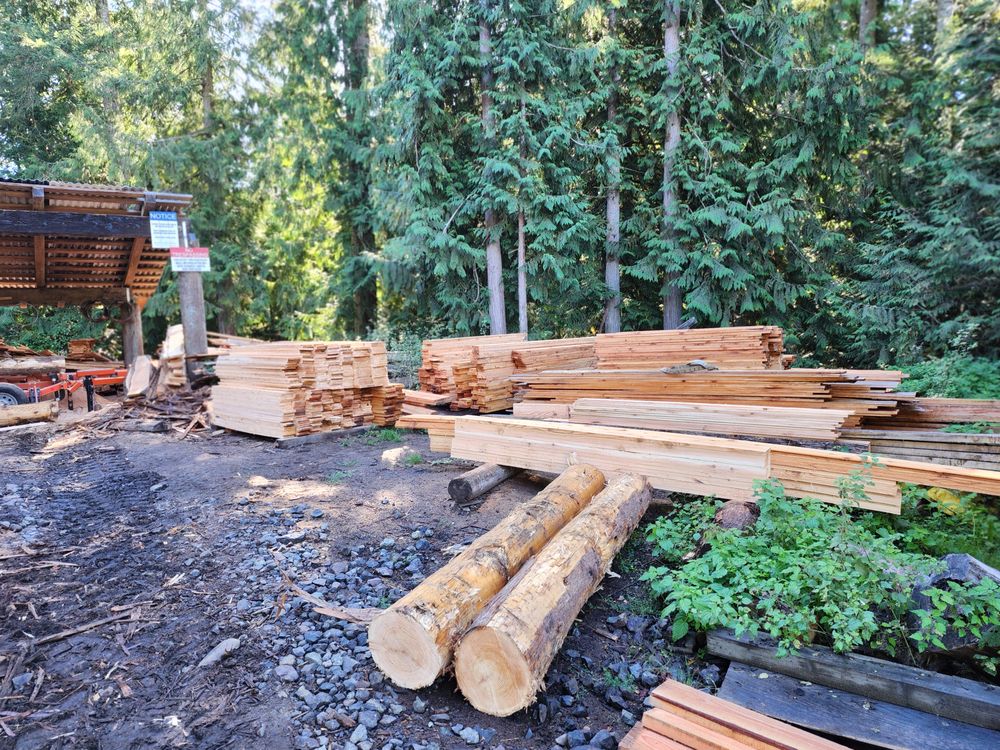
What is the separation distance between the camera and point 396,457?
24.6 ft

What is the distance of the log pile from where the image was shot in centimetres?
875

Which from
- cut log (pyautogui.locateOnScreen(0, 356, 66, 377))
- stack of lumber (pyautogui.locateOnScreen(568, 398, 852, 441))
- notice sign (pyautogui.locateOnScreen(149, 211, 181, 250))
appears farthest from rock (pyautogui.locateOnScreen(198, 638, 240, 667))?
cut log (pyautogui.locateOnScreen(0, 356, 66, 377))

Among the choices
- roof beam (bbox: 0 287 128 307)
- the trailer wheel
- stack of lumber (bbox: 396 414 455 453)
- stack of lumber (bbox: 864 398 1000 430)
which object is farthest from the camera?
roof beam (bbox: 0 287 128 307)

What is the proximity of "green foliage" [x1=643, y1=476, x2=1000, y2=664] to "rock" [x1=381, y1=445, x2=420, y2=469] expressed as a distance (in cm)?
408

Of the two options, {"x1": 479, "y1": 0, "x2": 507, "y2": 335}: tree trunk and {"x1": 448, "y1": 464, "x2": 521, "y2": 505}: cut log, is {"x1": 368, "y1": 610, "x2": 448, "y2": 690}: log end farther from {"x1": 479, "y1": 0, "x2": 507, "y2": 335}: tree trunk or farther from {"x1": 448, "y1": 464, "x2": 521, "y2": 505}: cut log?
{"x1": 479, "y1": 0, "x2": 507, "y2": 335}: tree trunk

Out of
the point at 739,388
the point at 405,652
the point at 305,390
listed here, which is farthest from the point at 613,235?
the point at 405,652

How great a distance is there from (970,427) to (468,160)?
41.0 ft

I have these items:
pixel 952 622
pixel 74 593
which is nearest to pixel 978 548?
pixel 952 622

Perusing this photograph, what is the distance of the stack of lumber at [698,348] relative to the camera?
834 cm

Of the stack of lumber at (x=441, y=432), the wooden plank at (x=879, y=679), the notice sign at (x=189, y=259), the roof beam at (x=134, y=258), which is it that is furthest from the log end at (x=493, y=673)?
the roof beam at (x=134, y=258)

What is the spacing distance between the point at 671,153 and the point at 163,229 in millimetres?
11640

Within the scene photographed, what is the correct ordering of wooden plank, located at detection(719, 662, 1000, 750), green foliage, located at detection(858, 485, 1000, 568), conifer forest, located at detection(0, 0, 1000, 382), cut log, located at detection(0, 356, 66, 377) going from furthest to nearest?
conifer forest, located at detection(0, 0, 1000, 382), cut log, located at detection(0, 356, 66, 377), green foliage, located at detection(858, 485, 1000, 568), wooden plank, located at detection(719, 662, 1000, 750)

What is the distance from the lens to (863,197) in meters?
13.7

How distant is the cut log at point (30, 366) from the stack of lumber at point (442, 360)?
7.85 meters
